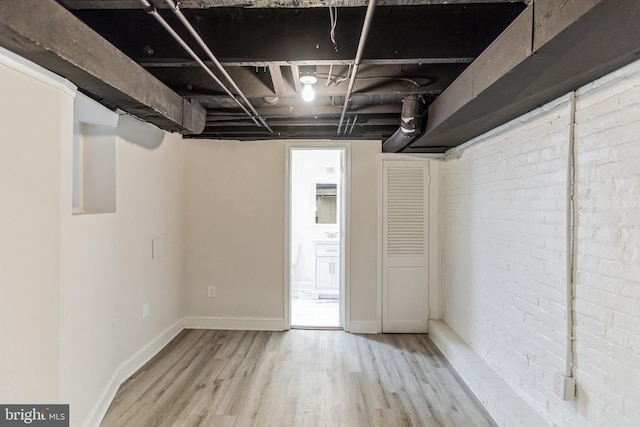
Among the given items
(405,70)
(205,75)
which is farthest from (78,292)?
(405,70)

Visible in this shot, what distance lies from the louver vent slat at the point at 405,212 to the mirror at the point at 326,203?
226cm

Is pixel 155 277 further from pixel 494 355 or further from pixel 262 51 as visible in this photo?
pixel 494 355

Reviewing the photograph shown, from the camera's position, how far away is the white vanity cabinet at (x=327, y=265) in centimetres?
551

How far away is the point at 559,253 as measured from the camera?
1.82 metres

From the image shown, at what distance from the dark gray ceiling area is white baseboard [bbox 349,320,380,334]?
2.04 meters

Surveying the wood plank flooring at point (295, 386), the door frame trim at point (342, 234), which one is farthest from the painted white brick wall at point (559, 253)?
the door frame trim at point (342, 234)

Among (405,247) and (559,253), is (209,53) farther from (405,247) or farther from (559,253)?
(405,247)

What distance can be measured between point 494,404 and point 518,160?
1.58 meters

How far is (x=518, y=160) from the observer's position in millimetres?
2242

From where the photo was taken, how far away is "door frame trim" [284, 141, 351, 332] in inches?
152

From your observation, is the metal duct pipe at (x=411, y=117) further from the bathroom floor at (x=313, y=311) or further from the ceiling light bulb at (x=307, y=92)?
the bathroom floor at (x=313, y=311)

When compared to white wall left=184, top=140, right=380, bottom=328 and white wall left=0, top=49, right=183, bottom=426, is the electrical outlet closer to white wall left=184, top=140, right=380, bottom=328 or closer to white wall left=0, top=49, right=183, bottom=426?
white wall left=0, top=49, right=183, bottom=426

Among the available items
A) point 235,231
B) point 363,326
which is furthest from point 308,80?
point 363,326

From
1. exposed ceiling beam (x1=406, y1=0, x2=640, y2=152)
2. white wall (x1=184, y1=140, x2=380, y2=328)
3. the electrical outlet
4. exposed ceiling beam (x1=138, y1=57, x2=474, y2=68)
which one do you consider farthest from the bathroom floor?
exposed ceiling beam (x1=138, y1=57, x2=474, y2=68)
